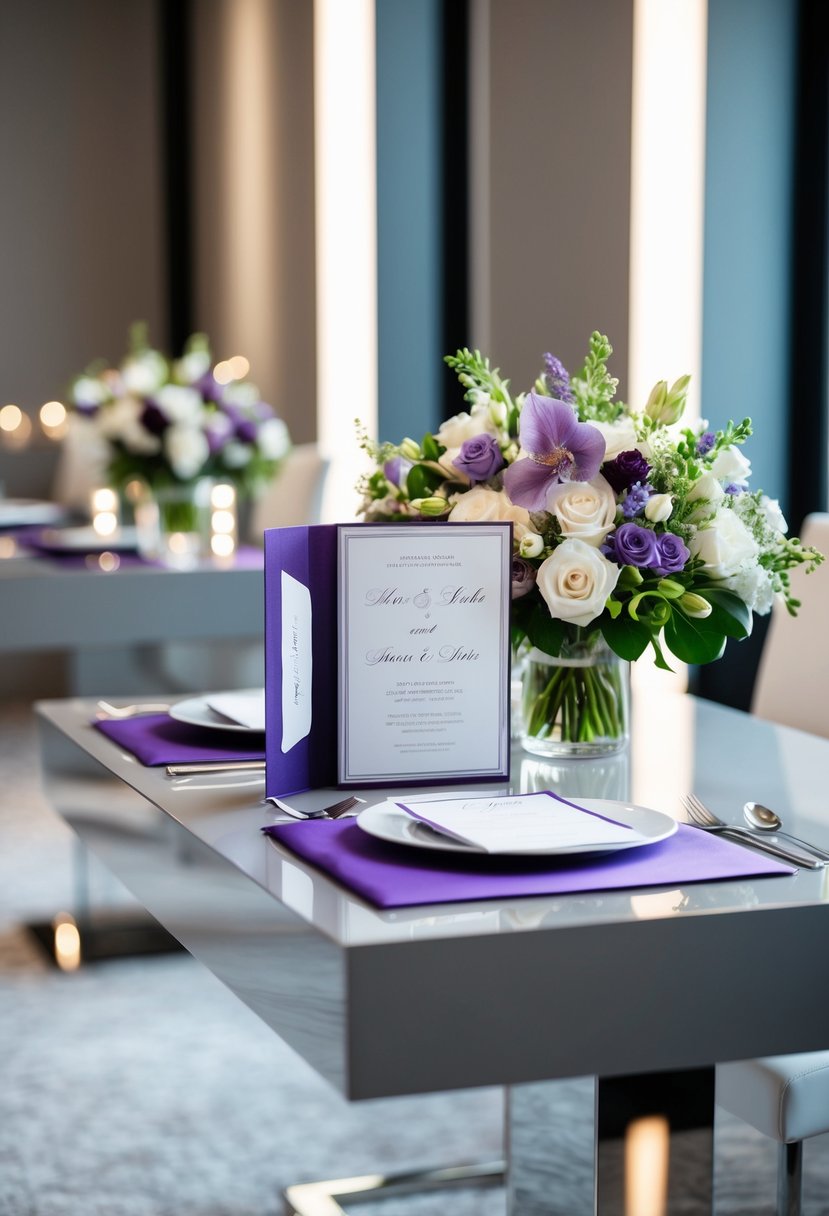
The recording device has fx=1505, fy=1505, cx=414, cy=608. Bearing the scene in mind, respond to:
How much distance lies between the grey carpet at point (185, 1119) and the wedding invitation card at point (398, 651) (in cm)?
81

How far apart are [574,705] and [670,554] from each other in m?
0.21

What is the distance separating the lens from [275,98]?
201 inches

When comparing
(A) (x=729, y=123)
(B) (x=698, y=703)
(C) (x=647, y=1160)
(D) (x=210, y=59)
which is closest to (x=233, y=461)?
(A) (x=729, y=123)

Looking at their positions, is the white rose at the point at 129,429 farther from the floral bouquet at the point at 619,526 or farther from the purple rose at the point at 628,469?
the purple rose at the point at 628,469

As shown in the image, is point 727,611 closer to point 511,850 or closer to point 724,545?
point 724,545

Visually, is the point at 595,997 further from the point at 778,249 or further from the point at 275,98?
the point at 275,98

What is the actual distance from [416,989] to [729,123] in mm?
2431

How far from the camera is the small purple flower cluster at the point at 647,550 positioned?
1.25 metres

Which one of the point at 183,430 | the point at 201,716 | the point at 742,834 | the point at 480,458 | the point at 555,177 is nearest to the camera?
the point at 742,834

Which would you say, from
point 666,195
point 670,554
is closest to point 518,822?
point 670,554

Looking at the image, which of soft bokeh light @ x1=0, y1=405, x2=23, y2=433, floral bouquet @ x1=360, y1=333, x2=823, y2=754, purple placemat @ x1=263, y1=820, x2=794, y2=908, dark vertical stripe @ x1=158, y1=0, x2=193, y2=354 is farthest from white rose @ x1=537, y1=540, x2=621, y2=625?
soft bokeh light @ x1=0, y1=405, x2=23, y2=433

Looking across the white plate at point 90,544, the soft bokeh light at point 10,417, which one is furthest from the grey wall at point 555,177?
the soft bokeh light at point 10,417

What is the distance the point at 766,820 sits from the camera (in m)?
1.15

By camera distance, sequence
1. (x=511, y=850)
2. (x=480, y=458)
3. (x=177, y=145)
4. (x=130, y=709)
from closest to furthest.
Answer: (x=511, y=850), (x=480, y=458), (x=130, y=709), (x=177, y=145)
